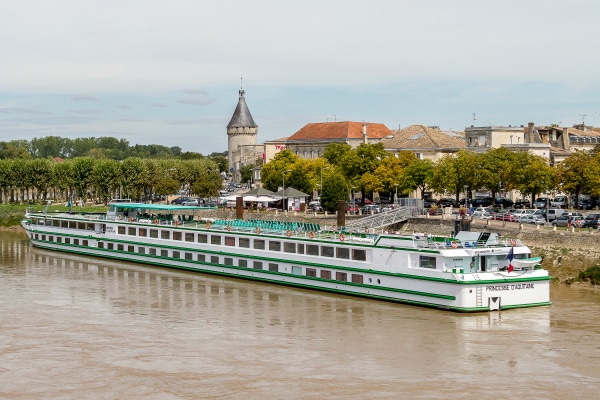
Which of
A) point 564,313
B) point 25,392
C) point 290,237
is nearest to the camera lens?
point 25,392

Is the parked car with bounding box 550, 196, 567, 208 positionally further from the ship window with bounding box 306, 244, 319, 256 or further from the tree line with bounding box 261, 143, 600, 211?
the ship window with bounding box 306, 244, 319, 256

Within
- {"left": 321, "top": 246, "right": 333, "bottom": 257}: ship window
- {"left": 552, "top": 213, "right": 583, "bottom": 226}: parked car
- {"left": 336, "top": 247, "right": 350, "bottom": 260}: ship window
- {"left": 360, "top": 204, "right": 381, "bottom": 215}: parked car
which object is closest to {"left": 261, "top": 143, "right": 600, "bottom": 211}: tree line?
{"left": 360, "top": 204, "right": 381, "bottom": 215}: parked car

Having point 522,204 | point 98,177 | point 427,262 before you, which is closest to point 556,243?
point 427,262

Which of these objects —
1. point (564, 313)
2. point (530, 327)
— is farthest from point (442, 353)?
point (564, 313)

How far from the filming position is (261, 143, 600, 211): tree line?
226 ft

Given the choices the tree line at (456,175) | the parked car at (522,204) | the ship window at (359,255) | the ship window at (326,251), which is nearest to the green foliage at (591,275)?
the ship window at (359,255)

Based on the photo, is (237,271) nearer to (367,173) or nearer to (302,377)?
(302,377)

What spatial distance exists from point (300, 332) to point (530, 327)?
9.41 m

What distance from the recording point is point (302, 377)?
2833cm

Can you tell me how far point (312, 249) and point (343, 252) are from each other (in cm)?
222

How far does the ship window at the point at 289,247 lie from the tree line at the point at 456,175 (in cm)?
2364

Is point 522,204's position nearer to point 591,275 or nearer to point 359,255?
point 591,275

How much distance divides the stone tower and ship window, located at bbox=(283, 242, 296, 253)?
10308 cm

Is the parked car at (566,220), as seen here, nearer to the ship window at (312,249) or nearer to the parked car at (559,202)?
the parked car at (559,202)
